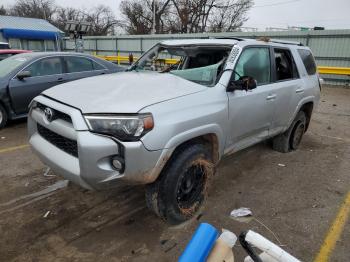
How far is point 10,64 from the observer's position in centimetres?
700

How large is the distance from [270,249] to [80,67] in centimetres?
679

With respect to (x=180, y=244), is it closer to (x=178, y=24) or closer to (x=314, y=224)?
(x=314, y=224)

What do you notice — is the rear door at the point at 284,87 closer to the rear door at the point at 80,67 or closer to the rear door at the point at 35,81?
the rear door at the point at 80,67

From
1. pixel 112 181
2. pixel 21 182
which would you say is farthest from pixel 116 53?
pixel 112 181

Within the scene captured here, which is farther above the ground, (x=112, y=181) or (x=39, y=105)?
(x=39, y=105)

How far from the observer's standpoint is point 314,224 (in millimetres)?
3477

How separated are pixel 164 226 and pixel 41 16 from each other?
6317 cm

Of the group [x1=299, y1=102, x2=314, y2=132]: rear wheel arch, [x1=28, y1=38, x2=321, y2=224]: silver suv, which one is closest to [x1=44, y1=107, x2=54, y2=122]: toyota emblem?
[x1=28, y1=38, x2=321, y2=224]: silver suv

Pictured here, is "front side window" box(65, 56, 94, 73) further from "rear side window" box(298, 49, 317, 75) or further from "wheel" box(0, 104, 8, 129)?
"rear side window" box(298, 49, 317, 75)

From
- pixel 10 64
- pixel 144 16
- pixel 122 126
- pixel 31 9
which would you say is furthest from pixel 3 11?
pixel 122 126

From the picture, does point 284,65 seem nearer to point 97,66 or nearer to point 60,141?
point 60,141

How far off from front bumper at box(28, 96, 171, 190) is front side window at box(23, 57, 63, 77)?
454cm

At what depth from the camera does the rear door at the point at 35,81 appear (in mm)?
6617

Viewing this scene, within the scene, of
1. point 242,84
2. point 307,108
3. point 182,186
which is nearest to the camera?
point 182,186
